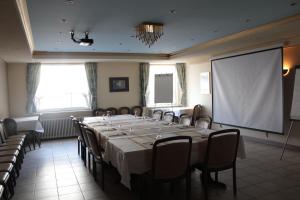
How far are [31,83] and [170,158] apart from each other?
19.6 feet

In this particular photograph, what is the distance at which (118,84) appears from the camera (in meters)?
8.31

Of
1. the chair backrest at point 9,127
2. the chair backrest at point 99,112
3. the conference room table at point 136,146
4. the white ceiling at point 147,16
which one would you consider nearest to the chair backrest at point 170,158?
the conference room table at point 136,146

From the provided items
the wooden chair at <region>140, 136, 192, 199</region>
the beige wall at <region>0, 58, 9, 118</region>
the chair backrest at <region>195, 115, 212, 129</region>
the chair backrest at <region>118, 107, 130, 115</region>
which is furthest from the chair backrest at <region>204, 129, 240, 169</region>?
the chair backrest at <region>118, 107, 130, 115</region>

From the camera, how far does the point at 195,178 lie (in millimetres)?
3951

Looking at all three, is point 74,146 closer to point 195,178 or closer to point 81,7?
point 195,178

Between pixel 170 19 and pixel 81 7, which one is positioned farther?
pixel 170 19

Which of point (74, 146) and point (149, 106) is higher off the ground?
point (149, 106)

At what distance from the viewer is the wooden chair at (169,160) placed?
2678 millimetres

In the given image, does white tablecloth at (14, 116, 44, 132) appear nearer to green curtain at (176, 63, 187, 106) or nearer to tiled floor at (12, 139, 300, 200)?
tiled floor at (12, 139, 300, 200)

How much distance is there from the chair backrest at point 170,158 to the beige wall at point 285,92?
11.7 feet

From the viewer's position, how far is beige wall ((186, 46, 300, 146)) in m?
5.26

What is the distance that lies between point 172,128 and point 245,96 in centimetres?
287

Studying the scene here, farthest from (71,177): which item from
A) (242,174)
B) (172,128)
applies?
(242,174)

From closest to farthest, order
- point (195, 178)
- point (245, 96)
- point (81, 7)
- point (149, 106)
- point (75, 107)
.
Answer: point (81, 7) < point (195, 178) < point (245, 96) < point (75, 107) < point (149, 106)
